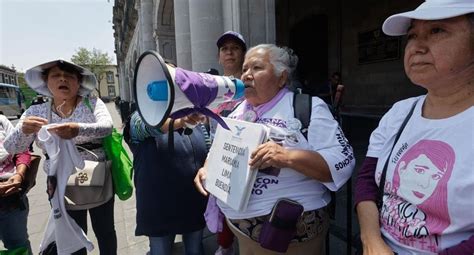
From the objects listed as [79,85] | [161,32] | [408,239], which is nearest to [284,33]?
[161,32]

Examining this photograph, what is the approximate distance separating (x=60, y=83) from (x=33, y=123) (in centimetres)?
36

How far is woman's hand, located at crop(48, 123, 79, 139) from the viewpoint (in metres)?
2.09

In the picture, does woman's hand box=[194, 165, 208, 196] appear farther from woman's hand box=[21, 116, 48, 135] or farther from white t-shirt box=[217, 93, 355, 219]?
woman's hand box=[21, 116, 48, 135]

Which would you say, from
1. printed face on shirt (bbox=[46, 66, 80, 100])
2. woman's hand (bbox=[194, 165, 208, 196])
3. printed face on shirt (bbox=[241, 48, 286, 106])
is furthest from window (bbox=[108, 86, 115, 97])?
printed face on shirt (bbox=[241, 48, 286, 106])

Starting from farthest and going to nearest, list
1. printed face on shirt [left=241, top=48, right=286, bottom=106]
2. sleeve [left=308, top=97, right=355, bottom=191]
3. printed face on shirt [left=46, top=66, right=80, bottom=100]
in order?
printed face on shirt [left=46, top=66, right=80, bottom=100] < printed face on shirt [left=241, top=48, right=286, bottom=106] < sleeve [left=308, top=97, right=355, bottom=191]

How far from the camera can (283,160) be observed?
1544mm

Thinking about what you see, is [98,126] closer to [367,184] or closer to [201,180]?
[201,180]

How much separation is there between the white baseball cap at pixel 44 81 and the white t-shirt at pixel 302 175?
1611 mm

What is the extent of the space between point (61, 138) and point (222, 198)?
1.27 metres

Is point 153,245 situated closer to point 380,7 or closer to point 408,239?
point 408,239

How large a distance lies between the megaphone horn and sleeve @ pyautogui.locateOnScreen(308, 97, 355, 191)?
17.7 inches

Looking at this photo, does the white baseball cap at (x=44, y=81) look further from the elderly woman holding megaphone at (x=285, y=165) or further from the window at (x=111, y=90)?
the window at (x=111, y=90)

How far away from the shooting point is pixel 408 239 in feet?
4.03

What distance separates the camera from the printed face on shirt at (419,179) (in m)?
1.14
